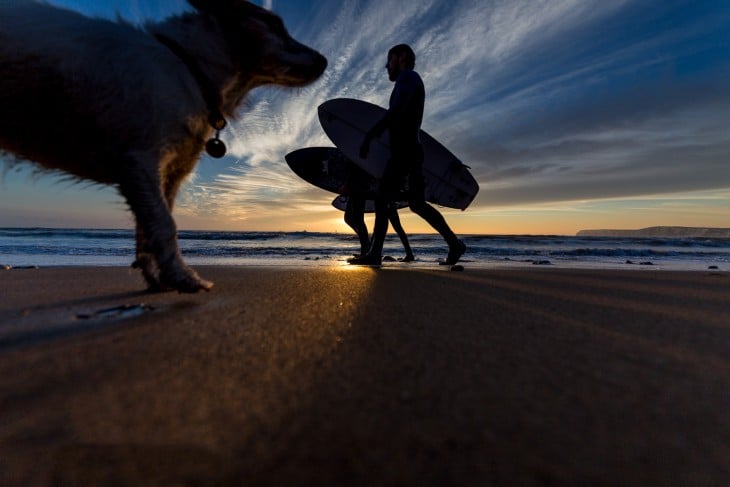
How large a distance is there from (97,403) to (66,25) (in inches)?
74.1

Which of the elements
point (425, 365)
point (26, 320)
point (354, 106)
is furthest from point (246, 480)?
point (354, 106)

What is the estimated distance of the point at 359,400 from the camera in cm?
67

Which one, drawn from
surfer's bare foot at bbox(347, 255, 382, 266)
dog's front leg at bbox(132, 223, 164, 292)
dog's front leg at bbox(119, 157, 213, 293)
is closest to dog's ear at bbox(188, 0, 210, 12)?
dog's front leg at bbox(119, 157, 213, 293)

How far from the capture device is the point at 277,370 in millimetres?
808

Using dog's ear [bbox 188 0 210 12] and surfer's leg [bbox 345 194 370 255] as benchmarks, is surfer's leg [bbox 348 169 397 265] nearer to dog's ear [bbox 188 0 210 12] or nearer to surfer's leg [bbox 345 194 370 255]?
surfer's leg [bbox 345 194 370 255]

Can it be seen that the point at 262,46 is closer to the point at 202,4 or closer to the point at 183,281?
the point at 202,4

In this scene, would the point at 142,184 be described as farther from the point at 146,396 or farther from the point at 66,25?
the point at 146,396

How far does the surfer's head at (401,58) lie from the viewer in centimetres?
432

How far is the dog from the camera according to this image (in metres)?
1.67

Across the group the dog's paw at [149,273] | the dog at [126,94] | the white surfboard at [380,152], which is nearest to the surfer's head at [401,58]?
the white surfboard at [380,152]

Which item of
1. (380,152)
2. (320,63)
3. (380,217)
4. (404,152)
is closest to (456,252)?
(380,217)

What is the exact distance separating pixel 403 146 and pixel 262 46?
2233 millimetres

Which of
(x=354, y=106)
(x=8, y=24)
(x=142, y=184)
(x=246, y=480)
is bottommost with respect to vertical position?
(x=246, y=480)

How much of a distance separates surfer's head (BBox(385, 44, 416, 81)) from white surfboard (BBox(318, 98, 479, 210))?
1.98m
